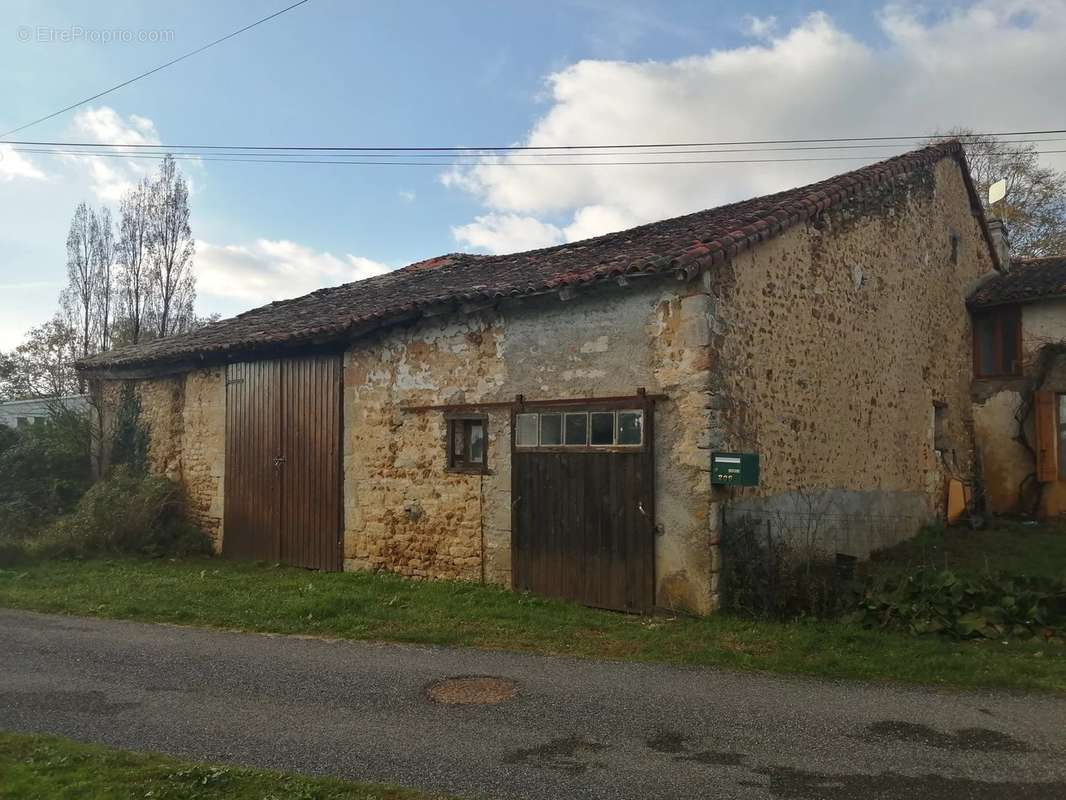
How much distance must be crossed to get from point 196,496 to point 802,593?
10.1 m

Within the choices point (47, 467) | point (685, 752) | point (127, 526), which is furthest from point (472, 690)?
point (47, 467)

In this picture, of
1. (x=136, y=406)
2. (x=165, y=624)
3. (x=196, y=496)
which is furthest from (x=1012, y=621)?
(x=136, y=406)

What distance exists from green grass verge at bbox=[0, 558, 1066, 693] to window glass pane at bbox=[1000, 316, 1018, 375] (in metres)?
9.30

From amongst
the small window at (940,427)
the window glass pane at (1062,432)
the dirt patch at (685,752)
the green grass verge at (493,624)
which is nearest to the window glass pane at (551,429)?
the green grass verge at (493,624)

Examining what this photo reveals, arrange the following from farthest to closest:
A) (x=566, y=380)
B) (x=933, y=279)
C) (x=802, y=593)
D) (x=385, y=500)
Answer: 1. (x=933, y=279)
2. (x=385, y=500)
3. (x=566, y=380)
4. (x=802, y=593)

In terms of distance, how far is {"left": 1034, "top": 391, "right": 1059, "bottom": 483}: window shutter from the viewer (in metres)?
12.8

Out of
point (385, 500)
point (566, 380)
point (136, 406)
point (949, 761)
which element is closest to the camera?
point (949, 761)

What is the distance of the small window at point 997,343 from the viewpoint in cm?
1388

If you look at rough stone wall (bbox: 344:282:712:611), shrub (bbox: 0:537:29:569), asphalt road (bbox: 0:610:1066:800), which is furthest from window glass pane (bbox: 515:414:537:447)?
shrub (bbox: 0:537:29:569)

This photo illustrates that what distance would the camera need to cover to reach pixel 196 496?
12961 mm

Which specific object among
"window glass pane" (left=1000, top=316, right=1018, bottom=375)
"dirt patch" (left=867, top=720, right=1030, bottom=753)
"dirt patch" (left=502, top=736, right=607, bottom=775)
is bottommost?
"dirt patch" (left=867, top=720, right=1030, bottom=753)

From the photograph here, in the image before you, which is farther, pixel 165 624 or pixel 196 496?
pixel 196 496

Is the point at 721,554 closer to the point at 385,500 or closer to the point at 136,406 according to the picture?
the point at 385,500

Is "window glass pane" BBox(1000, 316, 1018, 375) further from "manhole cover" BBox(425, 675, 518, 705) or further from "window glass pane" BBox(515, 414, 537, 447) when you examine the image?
"manhole cover" BBox(425, 675, 518, 705)
